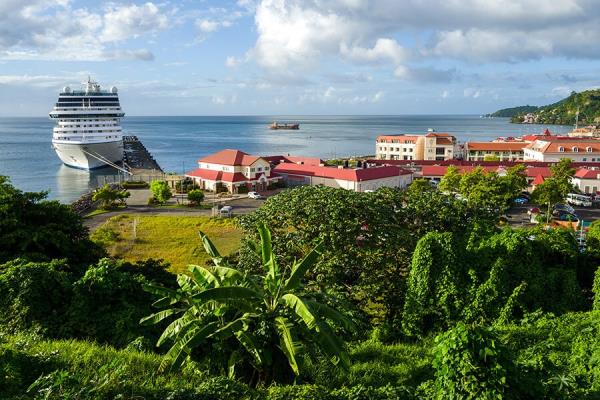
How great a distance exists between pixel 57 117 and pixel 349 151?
6214cm

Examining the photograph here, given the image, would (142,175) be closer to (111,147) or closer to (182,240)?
(111,147)

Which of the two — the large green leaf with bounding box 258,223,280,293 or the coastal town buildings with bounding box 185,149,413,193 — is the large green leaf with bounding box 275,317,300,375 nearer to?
the large green leaf with bounding box 258,223,280,293

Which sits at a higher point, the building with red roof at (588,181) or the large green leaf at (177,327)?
the large green leaf at (177,327)

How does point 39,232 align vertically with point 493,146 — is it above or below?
below

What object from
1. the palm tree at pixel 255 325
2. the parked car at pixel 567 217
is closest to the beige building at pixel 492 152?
the parked car at pixel 567 217

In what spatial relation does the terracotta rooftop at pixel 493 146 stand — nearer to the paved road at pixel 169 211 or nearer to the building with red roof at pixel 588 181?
the building with red roof at pixel 588 181

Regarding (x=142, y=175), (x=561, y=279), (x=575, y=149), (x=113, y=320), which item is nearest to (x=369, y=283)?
(x=561, y=279)

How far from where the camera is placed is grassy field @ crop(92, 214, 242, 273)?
27.5m

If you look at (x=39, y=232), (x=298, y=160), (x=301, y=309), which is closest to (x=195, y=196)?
(x=298, y=160)

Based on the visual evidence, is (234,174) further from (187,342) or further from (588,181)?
(187,342)

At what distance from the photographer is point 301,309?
348 inches

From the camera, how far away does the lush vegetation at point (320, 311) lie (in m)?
8.03

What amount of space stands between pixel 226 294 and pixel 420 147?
68889mm

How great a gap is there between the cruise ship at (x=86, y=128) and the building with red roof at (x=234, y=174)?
1068 inches
